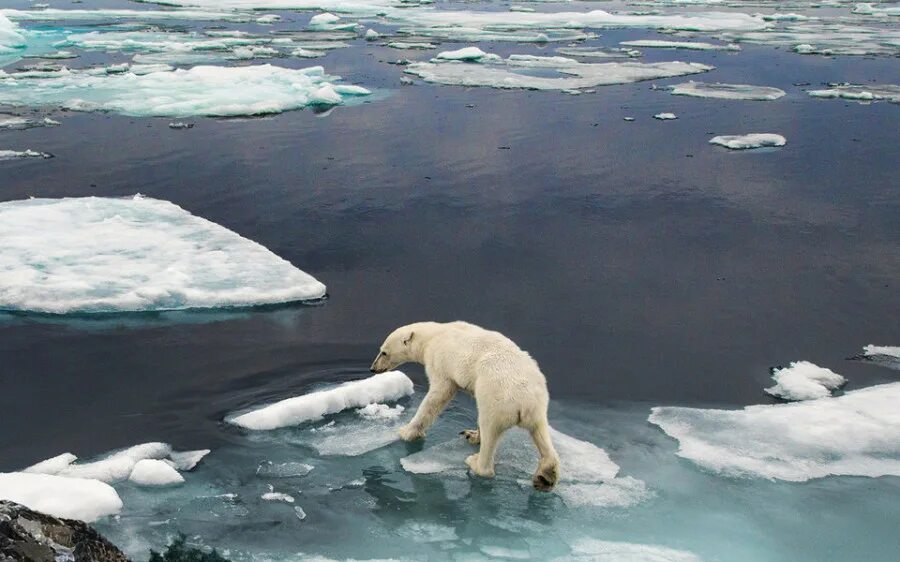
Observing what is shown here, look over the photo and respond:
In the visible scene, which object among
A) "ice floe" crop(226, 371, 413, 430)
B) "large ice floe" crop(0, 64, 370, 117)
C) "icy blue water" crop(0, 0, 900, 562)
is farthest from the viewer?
"large ice floe" crop(0, 64, 370, 117)

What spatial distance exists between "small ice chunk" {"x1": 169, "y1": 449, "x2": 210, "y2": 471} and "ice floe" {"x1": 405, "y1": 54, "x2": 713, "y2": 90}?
13201 mm

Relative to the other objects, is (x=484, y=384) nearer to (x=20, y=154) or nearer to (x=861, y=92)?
(x=20, y=154)

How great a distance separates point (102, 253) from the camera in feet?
24.7

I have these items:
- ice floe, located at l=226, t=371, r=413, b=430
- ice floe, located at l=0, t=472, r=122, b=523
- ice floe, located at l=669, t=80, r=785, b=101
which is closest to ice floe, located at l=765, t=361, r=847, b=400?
ice floe, located at l=226, t=371, r=413, b=430

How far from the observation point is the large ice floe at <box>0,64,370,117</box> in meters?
14.3

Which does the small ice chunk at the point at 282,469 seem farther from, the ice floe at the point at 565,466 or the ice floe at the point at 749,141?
the ice floe at the point at 749,141

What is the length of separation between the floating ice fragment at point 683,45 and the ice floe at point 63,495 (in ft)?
70.2

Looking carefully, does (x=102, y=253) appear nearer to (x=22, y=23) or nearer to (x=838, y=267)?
(x=838, y=267)

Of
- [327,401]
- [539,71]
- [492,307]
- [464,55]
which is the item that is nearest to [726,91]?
[539,71]

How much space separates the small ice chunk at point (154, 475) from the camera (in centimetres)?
431

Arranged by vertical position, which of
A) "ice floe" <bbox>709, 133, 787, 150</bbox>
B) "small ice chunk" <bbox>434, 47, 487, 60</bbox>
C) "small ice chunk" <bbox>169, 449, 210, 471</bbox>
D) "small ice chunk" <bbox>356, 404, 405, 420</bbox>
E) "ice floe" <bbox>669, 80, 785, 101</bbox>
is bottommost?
"small ice chunk" <bbox>169, 449, 210, 471</bbox>

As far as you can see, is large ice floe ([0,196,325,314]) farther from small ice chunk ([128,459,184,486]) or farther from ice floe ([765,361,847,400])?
ice floe ([765,361,847,400])

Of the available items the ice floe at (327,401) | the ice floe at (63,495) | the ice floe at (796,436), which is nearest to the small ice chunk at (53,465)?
the ice floe at (63,495)

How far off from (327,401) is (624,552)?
6.84 feet
